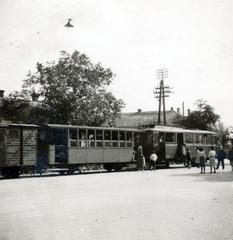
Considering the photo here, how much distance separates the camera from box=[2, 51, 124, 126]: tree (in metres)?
43.8

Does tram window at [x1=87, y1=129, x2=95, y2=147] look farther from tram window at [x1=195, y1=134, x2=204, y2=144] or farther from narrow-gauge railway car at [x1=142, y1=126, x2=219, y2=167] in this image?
tram window at [x1=195, y1=134, x2=204, y2=144]

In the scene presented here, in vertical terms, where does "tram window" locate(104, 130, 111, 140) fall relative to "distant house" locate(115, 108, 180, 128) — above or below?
below

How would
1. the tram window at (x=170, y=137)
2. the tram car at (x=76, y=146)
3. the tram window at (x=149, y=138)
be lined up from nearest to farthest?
the tram car at (x=76, y=146) → the tram window at (x=149, y=138) → the tram window at (x=170, y=137)

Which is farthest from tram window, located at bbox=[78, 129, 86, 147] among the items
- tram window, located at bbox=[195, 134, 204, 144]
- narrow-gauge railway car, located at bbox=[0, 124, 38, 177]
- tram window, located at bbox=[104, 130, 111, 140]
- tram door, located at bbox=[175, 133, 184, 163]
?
tram window, located at bbox=[195, 134, 204, 144]

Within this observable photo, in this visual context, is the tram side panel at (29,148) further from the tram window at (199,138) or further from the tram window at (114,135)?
the tram window at (199,138)

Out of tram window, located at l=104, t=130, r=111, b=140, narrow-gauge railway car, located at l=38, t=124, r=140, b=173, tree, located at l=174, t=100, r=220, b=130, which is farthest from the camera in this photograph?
tree, located at l=174, t=100, r=220, b=130

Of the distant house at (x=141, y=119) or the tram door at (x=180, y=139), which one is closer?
the tram door at (x=180, y=139)

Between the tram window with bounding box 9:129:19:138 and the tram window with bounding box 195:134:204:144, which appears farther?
the tram window with bounding box 195:134:204:144

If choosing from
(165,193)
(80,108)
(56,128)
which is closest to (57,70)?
(80,108)

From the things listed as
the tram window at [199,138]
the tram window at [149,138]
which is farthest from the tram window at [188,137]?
the tram window at [149,138]

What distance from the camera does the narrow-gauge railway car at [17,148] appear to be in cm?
2133

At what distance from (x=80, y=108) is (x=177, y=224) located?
36464 millimetres

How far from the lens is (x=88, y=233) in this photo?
695 cm

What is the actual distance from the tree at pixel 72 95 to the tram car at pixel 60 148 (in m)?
15.2
